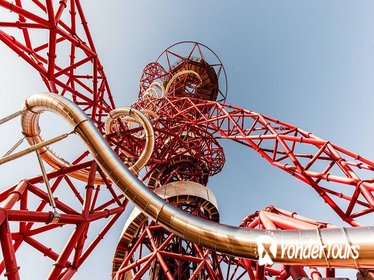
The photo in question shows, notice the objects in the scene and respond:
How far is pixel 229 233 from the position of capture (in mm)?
6062

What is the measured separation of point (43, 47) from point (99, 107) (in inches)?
120

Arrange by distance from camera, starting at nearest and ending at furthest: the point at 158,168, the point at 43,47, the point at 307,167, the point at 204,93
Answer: the point at 307,167
the point at 43,47
the point at 158,168
the point at 204,93

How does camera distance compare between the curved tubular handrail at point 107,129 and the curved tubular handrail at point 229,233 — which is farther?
the curved tubular handrail at point 107,129

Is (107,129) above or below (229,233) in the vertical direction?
→ above

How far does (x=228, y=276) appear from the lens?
1420 cm

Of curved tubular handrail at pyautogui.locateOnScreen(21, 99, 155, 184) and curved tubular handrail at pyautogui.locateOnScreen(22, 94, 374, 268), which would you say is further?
curved tubular handrail at pyautogui.locateOnScreen(21, 99, 155, 184)

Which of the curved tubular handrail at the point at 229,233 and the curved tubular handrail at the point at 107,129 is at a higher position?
the curved tubular handrail at the point at 107,129

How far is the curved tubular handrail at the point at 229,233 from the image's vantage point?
16.3 ft

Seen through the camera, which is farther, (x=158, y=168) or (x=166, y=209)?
(x=158, y=168)

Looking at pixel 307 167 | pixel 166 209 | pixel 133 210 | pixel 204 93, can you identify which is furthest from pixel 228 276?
pixel 204 93

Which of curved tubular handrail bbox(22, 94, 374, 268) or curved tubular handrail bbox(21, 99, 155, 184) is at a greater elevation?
curved tubular handrail bbox(21, 99, 155, 184)

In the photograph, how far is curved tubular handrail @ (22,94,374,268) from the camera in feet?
16.3

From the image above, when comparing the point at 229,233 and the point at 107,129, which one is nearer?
the point at 229,233

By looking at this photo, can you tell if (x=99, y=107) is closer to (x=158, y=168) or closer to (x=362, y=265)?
(x=158, y=168)
